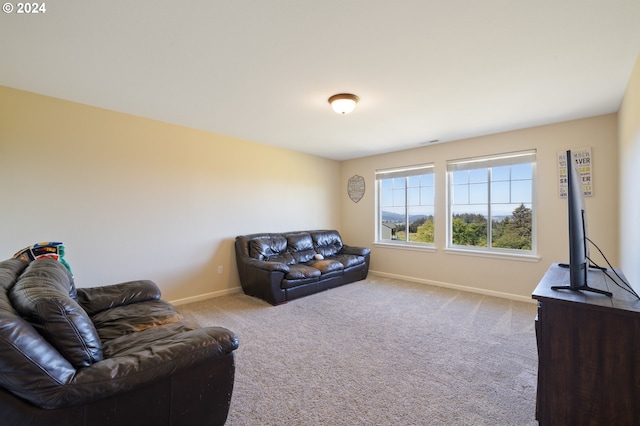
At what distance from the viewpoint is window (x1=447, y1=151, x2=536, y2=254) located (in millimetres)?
4055

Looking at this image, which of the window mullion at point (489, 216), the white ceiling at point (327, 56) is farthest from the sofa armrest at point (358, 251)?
the white ceiling at point (327, 56)

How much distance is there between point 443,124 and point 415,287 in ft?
8.49

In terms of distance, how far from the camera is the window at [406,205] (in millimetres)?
5090

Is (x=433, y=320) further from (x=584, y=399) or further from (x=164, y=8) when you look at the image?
(x=164, y=8)

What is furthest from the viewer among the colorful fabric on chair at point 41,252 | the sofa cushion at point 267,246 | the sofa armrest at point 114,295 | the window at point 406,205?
the window at point 406,205

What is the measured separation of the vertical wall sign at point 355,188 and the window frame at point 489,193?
1786mm

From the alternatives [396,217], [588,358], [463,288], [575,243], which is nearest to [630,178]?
[575,243]

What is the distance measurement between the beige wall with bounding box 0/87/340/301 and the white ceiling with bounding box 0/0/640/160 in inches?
12.2

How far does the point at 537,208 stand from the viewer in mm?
3887

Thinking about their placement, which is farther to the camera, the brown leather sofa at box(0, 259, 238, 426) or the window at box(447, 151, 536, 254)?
the window at box(447, 151, 536, 254)

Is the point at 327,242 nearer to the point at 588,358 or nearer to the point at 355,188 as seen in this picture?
the point at 355,188

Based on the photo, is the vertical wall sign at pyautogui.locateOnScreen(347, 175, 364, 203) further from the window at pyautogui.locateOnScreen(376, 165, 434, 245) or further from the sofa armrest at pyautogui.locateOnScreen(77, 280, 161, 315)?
the sofa armrest at pyautogui.locateOnScreen(77, 280, 161, 315)

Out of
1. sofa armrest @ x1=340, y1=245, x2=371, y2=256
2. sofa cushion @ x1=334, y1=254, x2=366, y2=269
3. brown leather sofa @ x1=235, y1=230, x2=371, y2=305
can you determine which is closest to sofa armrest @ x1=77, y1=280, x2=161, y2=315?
brown leather sofa @ x1=235, y1=230, x2=371, y2=305

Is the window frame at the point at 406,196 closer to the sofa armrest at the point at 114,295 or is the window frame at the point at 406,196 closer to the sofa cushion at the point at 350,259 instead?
the sofa cushion at the point at 350,259
